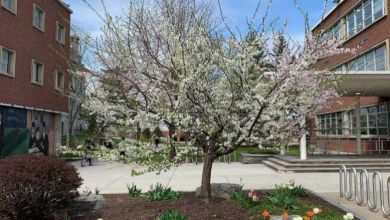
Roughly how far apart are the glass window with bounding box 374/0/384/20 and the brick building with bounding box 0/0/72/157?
16005 mm

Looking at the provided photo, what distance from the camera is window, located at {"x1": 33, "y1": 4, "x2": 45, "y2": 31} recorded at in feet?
82.0

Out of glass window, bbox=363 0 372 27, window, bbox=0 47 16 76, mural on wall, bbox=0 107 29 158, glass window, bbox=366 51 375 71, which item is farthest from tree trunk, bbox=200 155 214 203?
glass window, bbox=363 0 372 27

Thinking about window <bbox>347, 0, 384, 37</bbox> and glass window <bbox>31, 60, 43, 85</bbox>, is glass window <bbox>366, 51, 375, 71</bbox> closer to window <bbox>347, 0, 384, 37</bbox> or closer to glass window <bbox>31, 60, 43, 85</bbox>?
window <bbox>347, 0, 384, 37</bbox>

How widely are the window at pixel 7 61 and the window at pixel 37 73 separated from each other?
216 cm

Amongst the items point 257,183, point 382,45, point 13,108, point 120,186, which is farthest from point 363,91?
point 13,108

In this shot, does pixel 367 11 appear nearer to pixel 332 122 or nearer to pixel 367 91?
pixel 367 91

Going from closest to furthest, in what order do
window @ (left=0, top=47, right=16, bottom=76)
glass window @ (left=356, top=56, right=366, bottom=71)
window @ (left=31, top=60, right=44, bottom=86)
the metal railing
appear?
1. window @ (left=0, top=47, right=16, bottom=76)
2. window @ (left=31, top=60, right=44, bottom=86)
3. the metal railing
4. glass window @ (left=356, top=56, right=366, bottom=71)

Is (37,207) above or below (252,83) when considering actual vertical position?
below

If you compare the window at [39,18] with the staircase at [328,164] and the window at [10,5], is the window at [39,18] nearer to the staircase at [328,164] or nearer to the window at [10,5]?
the window at [10,5]

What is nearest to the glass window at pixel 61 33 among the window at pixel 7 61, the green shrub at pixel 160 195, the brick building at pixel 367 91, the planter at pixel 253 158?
the window at pixel 7 61

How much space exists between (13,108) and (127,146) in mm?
15525

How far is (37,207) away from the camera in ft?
25.4

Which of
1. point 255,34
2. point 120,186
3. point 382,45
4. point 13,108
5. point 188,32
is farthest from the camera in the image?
point 382,45

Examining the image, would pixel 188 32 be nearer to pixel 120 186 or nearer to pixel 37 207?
pixel 37 207
